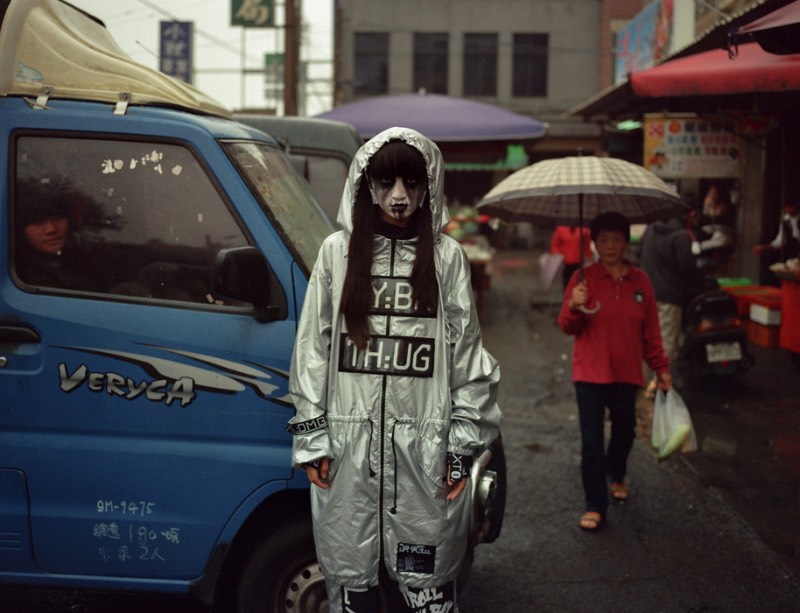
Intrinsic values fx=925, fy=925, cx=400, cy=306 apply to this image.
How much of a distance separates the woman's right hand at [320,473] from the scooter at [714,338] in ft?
22.8

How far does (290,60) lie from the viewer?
605 inches

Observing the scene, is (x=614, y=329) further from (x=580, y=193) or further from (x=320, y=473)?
(x=320, y=473)

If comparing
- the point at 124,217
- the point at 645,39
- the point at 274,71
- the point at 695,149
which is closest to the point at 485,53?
the point at 274,71

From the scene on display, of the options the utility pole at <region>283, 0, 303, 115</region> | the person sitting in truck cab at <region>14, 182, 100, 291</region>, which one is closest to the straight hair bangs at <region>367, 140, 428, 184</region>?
the person sitting in truck cab at <region>14, 182, 100, 291</region>

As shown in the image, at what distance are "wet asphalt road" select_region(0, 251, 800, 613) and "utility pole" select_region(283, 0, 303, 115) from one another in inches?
321

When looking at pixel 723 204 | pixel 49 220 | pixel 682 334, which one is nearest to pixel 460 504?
pixel 49 220

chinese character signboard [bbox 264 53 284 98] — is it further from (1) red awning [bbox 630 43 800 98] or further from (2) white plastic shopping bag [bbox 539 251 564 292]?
(1) red awning [bbox 630 43 800 98]

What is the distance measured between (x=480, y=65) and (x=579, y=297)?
30746mm

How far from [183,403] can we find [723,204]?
34.8 ft

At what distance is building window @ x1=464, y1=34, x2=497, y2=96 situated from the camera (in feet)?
113

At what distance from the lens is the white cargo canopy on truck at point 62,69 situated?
11.9 ft

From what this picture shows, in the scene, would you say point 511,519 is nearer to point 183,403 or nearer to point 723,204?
point 183,403

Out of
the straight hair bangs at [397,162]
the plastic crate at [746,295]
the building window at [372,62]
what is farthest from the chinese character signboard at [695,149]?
the building window at [372,62]

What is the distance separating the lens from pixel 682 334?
33.4ft
